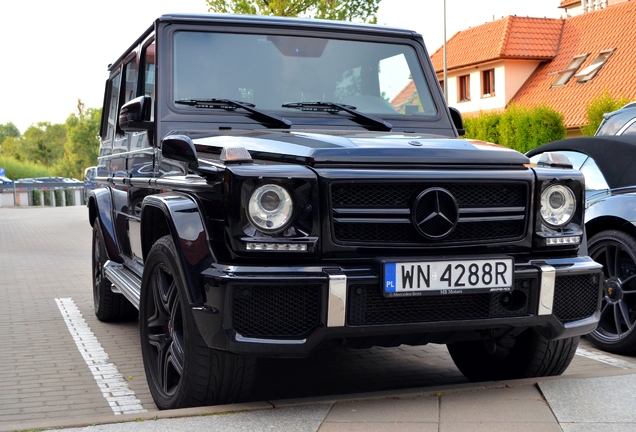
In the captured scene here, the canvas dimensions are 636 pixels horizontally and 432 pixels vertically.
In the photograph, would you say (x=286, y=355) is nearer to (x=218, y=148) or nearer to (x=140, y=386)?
(x=218, y=148)

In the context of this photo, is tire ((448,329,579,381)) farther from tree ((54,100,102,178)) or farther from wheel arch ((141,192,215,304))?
tree ((54,100,102,178))

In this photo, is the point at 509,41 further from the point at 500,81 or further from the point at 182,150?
the point at 182,150

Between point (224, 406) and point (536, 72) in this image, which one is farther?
point (536, 72)

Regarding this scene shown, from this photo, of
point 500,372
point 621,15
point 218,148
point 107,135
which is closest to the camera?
point 218,148

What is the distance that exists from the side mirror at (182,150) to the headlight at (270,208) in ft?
1.89

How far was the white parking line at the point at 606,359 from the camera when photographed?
5.60 meters

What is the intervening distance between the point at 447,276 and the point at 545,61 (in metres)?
41.5

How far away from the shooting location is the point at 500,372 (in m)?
4.93

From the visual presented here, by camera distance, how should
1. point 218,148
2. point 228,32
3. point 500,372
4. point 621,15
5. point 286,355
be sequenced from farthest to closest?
point 621,15 < point 228,32 < point 500,372 < point 218,148 < point 286,355

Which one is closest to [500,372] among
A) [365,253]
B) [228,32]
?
[365,253]

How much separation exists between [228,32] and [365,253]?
2.09 metres

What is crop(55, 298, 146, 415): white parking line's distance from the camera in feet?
16.0

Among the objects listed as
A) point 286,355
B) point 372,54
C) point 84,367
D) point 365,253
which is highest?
point 372,54

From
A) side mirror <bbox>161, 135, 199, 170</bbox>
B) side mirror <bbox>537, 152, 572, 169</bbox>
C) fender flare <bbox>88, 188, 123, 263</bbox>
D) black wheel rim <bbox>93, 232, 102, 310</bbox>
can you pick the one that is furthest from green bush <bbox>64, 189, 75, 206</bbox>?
side mirror <bbox>537, 152, 572, 169</bbox>
